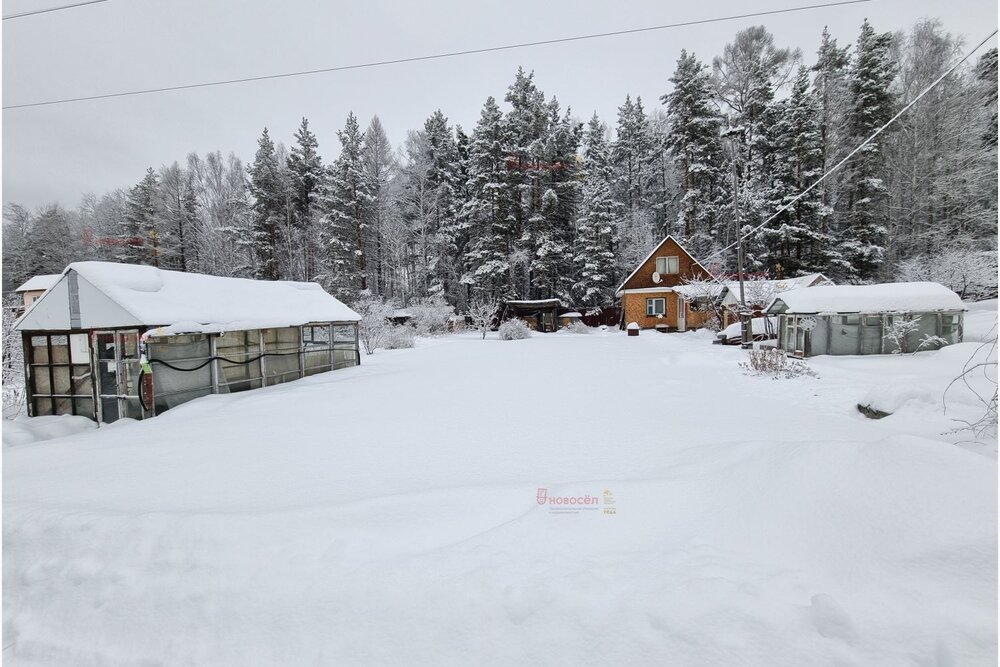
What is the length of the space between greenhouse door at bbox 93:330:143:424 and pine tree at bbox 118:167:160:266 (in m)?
29.8

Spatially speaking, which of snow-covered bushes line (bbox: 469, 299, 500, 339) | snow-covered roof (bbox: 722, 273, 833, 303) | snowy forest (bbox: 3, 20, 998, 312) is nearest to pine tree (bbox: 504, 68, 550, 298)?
snowy forest (bbox: 3, 20, 998, 312)

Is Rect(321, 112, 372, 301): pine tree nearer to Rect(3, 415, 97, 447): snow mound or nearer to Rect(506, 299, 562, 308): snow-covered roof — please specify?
Rect(506, 299, 562, 308): snow-covered roof

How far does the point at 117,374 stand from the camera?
→ 26.6 ft

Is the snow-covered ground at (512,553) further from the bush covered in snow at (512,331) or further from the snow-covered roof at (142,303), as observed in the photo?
the bush covered in snow at (512,331)

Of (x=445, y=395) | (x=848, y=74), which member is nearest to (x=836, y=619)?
(x=445, y=395)

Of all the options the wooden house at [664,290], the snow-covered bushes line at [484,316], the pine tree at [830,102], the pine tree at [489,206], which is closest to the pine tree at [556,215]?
the pine tree at [489,206]

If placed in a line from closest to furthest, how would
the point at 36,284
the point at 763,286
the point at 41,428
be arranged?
the point at 41,428 < the point at 763,286 < the point at 36,284

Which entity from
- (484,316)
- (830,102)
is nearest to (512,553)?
(484,316)

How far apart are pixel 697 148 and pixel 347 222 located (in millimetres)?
30713

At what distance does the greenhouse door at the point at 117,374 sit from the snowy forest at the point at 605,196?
24718 mm

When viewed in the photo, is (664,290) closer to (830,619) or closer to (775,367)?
(775,367)

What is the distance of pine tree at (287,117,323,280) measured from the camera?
36.3m

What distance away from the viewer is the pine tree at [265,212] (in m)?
33.7

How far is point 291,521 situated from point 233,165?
4486cm
